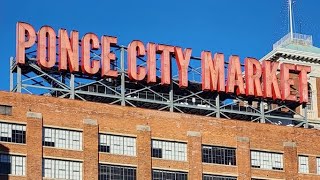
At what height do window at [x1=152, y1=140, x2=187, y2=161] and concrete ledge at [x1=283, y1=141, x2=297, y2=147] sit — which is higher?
concrete ledge at [x1=283, y1=141, x2=297, y2=147]

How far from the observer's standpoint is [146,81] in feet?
326

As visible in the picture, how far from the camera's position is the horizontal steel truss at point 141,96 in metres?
95.7

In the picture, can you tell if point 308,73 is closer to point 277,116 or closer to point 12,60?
point 277,116

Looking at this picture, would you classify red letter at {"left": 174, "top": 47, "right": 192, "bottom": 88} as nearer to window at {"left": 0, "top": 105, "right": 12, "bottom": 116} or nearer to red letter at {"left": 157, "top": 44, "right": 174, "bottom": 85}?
red letter at {"left": 157, "top": 44, "right": 174, "bottom": 85}

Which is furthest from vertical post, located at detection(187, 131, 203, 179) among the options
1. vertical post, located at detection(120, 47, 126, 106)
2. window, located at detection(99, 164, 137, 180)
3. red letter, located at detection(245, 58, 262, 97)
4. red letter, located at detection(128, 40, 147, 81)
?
red letter, located at detection(245, 58, 262, 97)

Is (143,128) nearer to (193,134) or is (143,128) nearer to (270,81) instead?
(193,134)

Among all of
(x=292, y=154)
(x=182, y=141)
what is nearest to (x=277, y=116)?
(x=292, y=154)

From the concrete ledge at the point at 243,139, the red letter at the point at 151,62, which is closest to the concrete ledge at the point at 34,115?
the red letter at the point at 151,62

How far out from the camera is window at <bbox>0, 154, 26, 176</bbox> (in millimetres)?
88500

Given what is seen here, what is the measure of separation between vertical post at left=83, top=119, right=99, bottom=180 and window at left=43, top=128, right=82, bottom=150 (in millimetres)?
690

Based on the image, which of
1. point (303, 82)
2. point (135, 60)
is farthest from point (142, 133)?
point (303, 82)

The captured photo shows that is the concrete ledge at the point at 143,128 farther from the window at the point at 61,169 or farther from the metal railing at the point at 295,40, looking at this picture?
the metal railing at the point at 295,40

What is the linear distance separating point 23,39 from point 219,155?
2379 centimetres

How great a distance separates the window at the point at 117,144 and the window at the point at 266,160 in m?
14.2
